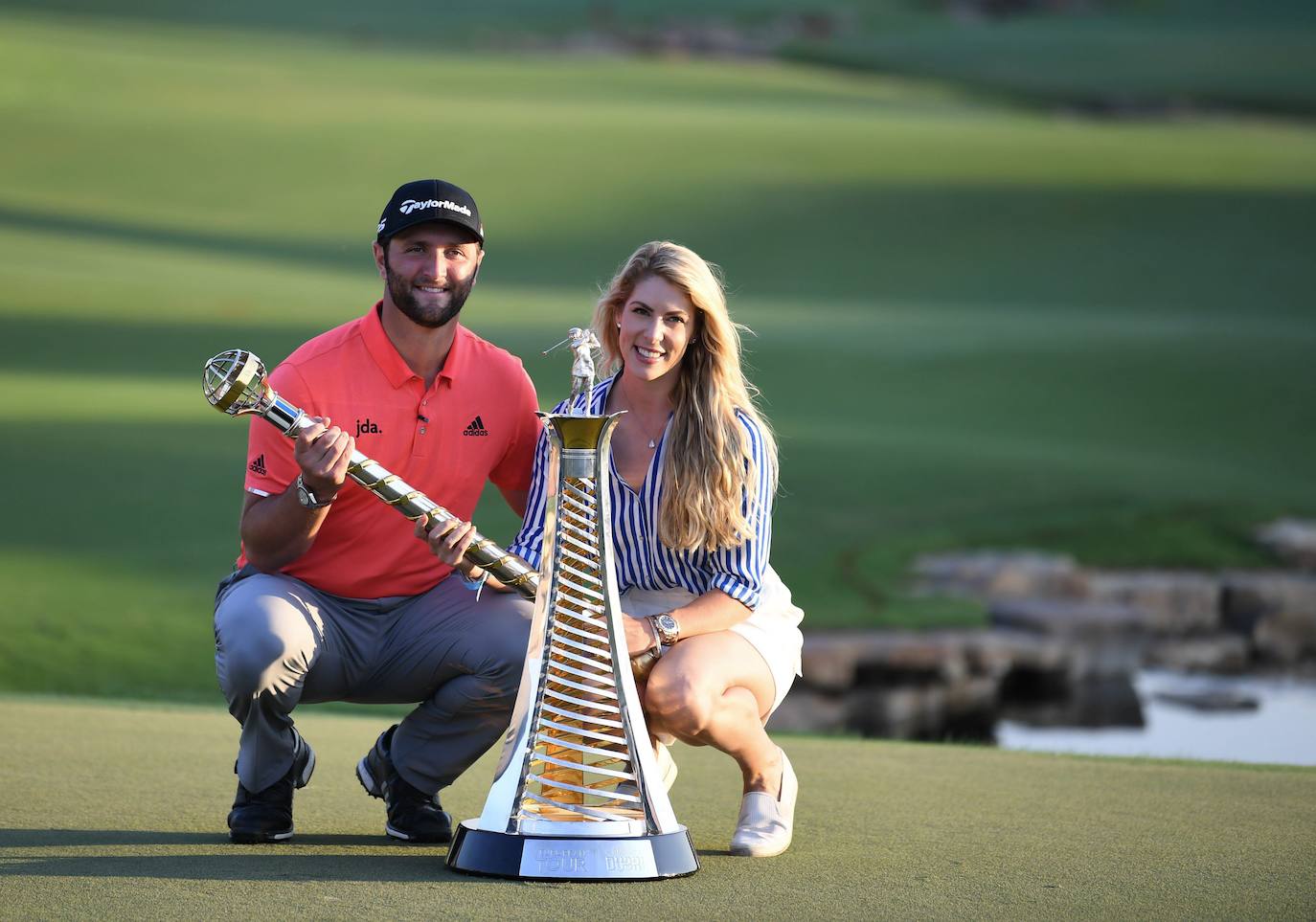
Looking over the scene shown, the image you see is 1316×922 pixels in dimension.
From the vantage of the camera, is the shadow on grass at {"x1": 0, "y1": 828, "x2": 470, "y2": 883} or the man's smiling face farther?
the man's smiling face

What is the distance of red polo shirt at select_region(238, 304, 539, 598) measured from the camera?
448 centimetres

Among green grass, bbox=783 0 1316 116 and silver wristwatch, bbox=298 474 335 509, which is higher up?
green grass, bbox=783 0 1316 116

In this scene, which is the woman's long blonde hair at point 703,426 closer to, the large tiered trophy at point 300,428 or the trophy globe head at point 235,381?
the large tiered trophy at point 300,428

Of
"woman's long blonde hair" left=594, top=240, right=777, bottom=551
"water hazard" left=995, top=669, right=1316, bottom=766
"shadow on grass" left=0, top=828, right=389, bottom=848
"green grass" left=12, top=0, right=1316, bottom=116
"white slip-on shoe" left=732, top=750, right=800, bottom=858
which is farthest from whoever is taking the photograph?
"green grass" left=12, top=0, right=1316, bottom=116

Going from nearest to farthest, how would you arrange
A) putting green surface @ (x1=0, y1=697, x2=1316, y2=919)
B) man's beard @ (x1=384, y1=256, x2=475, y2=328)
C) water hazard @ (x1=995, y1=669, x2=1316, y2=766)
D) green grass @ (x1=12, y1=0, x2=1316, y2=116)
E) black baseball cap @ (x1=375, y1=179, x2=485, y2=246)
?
putting green surface @ (x1=0, y1=697, x2=1316, y2=919) → black baseball cap @ (x1=375, y1=179, x2=485, y2=246) → man's beard @ (x1=384, y1=256, x2=475, y2=328) → water hazard @ (x1=995, y1=669, x2=1316, y2=766) → green grass @ (x1=12, y1=0, x2=1316, y2=116)

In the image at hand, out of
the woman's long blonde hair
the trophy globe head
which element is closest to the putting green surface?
the woman's long blonde hair

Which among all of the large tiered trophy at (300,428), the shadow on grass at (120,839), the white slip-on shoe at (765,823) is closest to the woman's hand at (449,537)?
the large tiered trophy at (300,428)

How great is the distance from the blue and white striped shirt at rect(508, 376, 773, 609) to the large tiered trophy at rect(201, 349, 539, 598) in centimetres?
18

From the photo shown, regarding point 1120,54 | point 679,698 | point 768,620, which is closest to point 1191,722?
point 768,620

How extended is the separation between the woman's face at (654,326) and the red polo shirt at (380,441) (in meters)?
0.50

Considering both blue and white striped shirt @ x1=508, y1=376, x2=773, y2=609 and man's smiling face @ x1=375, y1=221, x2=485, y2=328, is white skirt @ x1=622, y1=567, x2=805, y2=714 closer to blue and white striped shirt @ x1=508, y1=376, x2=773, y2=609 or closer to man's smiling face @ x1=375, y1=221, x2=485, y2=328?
blue and white striped shirt @ x1=508, y1=376, x2=773, y2=609

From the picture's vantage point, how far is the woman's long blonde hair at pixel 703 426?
4277 millimetres

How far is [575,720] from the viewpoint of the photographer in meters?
3.78

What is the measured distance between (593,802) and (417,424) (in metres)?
1.13
